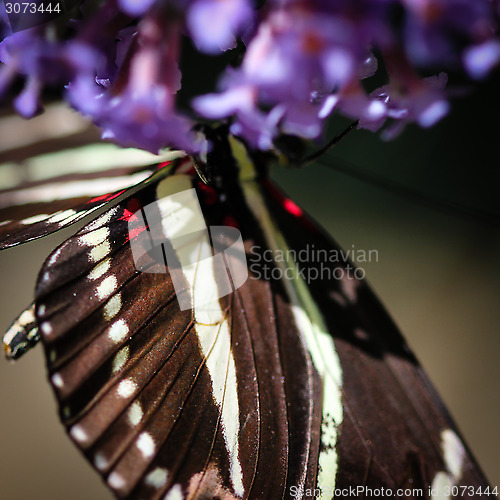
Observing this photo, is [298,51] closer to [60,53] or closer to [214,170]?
[60,53]

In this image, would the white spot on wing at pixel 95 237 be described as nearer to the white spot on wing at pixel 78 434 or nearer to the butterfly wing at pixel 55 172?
the butterfly wing at pixel 55 172

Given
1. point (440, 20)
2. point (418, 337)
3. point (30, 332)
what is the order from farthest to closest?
1. point (418, 337)
2. point (30, 332)
3. point (440, 20)

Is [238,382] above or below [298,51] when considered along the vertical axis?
below

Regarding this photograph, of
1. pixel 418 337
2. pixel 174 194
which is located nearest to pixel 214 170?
pixel 174 194

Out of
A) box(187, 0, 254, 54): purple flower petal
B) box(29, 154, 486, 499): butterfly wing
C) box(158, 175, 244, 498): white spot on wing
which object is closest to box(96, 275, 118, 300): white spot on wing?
box(29, 154, 486, 499): butterfly wing

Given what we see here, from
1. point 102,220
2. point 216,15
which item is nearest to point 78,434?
point 102,220

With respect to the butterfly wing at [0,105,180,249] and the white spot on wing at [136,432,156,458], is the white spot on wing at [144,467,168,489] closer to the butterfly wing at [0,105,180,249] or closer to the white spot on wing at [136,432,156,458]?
the white spot on wing at [136,432,156,458]

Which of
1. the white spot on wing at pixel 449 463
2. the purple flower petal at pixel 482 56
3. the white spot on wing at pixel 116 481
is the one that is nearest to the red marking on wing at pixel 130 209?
the white spot on wing at pixel 116 481
